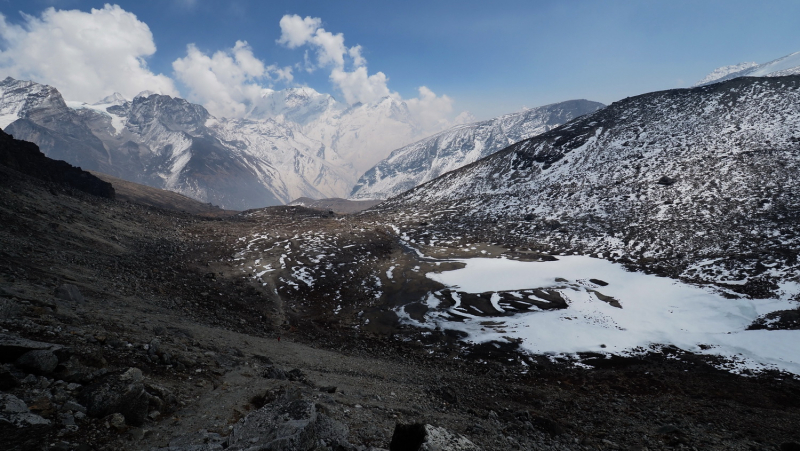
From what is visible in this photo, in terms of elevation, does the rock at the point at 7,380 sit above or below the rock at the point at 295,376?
above

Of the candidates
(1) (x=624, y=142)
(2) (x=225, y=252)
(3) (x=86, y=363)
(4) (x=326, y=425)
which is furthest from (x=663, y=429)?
(1) (x=624, y=142)

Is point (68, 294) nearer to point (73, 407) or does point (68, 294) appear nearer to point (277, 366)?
point (277, 366)

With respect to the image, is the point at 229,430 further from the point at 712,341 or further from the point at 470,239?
the point at 470,239

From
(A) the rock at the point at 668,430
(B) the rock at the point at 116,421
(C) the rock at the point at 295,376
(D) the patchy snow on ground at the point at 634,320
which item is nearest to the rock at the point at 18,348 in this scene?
(B) the rock at the point at 116,421

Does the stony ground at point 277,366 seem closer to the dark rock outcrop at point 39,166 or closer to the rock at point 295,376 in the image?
the rock at point 295,376

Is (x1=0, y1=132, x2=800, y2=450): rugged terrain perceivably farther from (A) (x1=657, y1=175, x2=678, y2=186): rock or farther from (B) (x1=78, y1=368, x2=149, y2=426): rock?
(A) (x1=657, y1=175, x2=678, y2=186): rock
